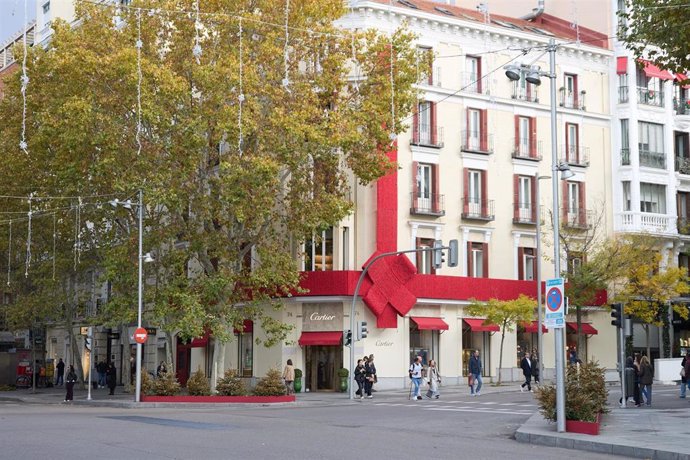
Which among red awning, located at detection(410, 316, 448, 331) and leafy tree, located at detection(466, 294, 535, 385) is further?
red awning, located at detection(410, 316, 448, 331)

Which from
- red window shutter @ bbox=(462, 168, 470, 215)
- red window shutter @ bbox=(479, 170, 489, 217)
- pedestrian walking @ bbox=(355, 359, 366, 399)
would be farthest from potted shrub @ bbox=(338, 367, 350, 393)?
red window shutter @ bbox=(479, 170, 489, 217)

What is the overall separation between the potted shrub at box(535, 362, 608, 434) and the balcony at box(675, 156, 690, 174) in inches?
1325

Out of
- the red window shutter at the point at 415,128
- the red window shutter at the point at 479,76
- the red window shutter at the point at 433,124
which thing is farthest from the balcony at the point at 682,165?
the red window shutter at the point at 415,128

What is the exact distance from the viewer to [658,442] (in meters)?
20.1

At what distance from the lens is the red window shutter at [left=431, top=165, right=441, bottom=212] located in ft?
166

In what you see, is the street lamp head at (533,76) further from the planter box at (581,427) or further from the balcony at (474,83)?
the balcony at (474,83)

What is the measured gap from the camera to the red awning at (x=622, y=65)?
55.8 meters

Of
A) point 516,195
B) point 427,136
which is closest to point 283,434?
point 427,136

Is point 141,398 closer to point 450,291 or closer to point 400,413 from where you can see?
point 400,413

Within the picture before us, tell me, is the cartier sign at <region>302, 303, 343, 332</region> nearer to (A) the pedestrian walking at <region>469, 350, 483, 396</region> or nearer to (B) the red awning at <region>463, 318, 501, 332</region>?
(B) the red awning at <region>463, 318, 501, 332</region>

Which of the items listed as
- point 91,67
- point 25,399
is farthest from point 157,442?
point 25,399

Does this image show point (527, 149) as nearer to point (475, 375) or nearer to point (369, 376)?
point (475, 375)

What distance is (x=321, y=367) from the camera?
49.5 meters

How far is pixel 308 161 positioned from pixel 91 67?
30.3ft
